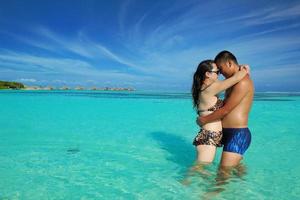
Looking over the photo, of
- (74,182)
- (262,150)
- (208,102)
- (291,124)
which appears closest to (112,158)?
(74,182)

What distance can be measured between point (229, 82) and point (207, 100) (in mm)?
458

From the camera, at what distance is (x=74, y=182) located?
15.2 ft

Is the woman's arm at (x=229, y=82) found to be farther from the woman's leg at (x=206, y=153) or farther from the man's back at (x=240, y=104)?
the woman's leg at (x=206, y=153)

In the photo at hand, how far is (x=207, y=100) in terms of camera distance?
4.16 m

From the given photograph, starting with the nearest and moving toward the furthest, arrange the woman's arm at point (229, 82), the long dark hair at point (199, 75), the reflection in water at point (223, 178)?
the woman's arm at point (229, 82) → the reflection in water at point (223, 178) → the long dark hair at point (199, 75)

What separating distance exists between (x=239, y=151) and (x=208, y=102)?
0.80 m

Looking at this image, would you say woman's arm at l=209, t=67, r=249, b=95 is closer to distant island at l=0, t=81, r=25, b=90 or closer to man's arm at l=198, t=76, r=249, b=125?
man's arm at l=198, t=76, r=249, b=125

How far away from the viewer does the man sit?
3910 mm

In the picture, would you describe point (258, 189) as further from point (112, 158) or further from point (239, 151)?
point (112, 158)

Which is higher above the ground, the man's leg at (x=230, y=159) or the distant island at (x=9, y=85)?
the distant island at (x=9, y=85)

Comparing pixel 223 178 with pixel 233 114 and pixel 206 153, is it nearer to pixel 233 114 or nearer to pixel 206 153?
pixel 206 153

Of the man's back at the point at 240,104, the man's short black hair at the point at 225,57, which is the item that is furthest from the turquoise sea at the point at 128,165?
the man's short black hair at the point at 225,57

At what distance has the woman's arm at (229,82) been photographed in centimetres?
381

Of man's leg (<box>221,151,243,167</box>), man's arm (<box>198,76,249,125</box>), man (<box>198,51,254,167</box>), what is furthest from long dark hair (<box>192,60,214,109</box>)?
man's leg (<box>221,151,243,167</box>)
